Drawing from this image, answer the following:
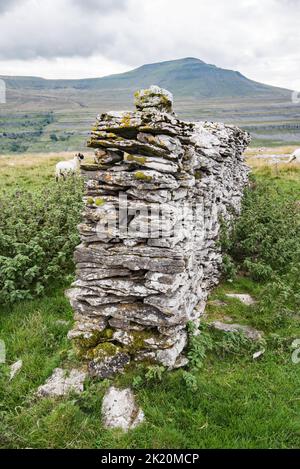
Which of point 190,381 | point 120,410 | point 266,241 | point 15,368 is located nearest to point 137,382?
point 120,410

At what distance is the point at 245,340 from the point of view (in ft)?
26.9

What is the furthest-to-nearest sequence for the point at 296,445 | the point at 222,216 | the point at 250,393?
1. the point at 222,216
2. the point at 250,393
3. the point at 296,445

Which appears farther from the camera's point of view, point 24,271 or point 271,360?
point 24,271

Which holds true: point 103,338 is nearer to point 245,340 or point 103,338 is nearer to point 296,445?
point 245,340

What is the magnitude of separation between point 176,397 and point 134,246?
9.31 feet

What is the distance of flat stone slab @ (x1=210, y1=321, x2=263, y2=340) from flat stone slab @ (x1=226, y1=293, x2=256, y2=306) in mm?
1237

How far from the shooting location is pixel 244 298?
1029 cm

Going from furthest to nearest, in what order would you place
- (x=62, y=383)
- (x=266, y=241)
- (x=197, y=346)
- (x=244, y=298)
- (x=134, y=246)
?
(x=266, y=241) → (x=244, y=298) → (x=197, y=346) → (x=134, y=246) → (x=62, y=383)

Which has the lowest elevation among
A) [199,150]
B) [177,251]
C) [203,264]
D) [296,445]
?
[296,445]

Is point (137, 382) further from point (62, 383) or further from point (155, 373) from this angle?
point (62, 383)

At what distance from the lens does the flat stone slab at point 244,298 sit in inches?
397

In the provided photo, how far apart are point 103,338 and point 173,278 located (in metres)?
1.86

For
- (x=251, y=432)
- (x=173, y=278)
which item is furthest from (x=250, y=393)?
(x=173, y=278)

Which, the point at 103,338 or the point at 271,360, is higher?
the point at 103,338
